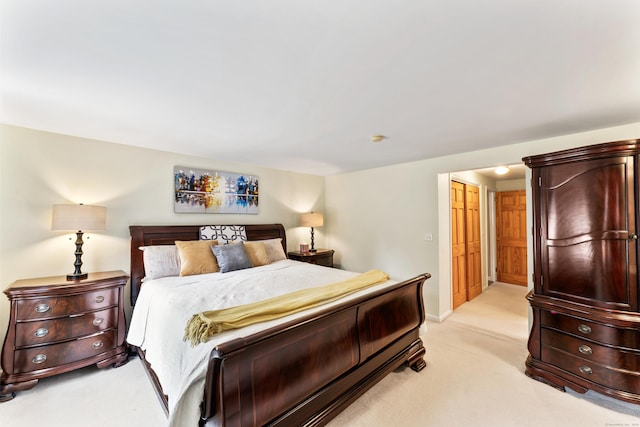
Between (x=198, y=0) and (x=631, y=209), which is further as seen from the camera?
(x=631, y=209)

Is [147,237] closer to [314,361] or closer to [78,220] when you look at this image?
[78,220]

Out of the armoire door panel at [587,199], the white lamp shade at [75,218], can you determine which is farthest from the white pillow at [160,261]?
the armoire door panel at [587,199]

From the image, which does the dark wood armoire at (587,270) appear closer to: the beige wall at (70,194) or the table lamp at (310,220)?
the table lamp at (310,220)

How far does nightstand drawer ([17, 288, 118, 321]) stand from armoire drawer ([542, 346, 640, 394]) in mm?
4017

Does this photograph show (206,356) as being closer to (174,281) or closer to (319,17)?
(174,281)

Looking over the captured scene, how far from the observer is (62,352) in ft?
7.58

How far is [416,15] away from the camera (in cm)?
115

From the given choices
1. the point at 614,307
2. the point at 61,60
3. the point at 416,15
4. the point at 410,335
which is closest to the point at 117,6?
the point at 61,60

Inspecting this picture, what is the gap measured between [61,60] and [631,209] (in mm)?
3853

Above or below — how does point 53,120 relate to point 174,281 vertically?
above

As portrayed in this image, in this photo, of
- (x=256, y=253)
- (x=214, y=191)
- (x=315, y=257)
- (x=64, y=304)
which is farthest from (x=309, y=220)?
(x=64, y=304)

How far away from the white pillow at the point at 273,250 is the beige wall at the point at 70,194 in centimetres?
82

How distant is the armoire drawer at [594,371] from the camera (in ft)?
6.34

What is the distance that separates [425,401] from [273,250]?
2.54 m
